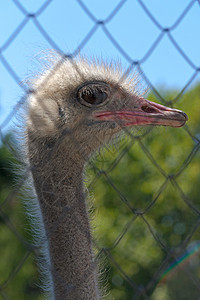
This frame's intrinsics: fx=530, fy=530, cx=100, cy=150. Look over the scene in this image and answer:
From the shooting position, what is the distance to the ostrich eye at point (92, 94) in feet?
7.90

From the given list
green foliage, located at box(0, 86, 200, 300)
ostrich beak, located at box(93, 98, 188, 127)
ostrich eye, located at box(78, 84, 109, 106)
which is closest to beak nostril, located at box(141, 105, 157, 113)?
ostrich beak, located at box(93, 98, 188, 127)

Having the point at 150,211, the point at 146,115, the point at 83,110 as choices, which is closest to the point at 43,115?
the point at 83,110

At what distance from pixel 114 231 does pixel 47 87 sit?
4493 mm

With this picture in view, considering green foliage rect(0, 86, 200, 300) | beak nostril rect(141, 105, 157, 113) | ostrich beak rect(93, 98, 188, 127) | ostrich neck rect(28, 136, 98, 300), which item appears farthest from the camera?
green foliage rect(0, 86, 200, 300)

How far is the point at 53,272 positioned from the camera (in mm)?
2178

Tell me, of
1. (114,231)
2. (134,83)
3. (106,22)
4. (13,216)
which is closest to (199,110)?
(114,231)

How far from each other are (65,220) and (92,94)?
60cm

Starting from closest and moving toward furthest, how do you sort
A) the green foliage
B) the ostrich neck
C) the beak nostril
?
1. the ostrich neck
2. the beak nostril
3. the green foliage

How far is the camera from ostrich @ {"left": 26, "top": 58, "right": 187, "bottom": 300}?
2162 millimetres

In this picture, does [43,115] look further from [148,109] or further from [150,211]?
[150,211]

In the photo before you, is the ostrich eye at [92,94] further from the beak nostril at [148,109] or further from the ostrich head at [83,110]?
the beak nostril at [148,109]

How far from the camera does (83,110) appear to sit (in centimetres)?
241

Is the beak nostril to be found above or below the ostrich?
above

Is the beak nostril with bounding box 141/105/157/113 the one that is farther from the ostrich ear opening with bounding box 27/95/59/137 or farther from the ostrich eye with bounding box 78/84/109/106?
the ostrich ear opening with bounding box 27/95/59/137
